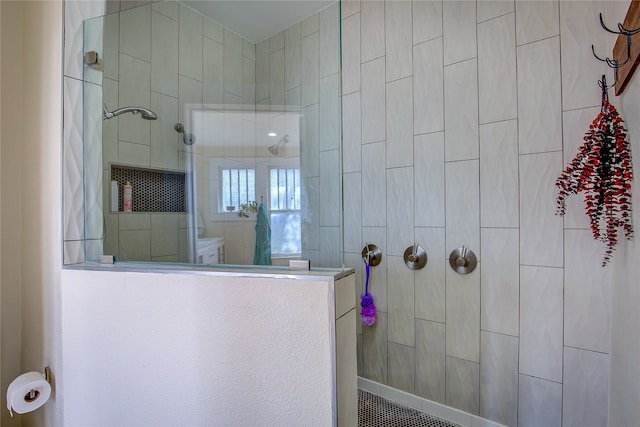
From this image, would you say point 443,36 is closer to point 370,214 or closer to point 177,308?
point 370,214

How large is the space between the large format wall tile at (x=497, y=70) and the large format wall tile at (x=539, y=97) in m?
0.03

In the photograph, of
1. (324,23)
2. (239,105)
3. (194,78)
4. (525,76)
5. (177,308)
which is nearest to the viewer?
(177,308)

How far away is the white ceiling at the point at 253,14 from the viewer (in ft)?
4.38

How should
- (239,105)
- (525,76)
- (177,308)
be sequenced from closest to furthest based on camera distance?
1. (177,308)
2. (525,76)
3. (239,105)

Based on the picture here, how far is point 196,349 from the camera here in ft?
2.84

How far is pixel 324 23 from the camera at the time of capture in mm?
1073

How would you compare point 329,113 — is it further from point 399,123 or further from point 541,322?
point 541,322

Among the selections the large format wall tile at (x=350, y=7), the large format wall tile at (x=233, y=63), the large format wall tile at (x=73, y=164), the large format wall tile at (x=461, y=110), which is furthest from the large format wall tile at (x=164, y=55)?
the large format wall tile at (x=461, y=110)

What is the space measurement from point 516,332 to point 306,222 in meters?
1.11

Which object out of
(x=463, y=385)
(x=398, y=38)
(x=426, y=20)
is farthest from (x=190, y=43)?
(x=463, y=385)

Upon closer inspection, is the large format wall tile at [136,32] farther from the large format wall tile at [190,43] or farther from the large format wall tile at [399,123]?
the large format wall tile at [399,123]

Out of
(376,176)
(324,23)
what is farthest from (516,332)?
(324,23)

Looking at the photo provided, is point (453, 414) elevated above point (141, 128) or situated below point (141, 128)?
below

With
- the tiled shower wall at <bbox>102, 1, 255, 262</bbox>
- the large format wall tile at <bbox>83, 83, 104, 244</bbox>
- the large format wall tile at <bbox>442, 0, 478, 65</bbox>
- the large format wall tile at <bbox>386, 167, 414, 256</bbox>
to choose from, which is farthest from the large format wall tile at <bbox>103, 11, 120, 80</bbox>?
the large format wall tile at <bbox>442, 0, 478, 65</bbox>
